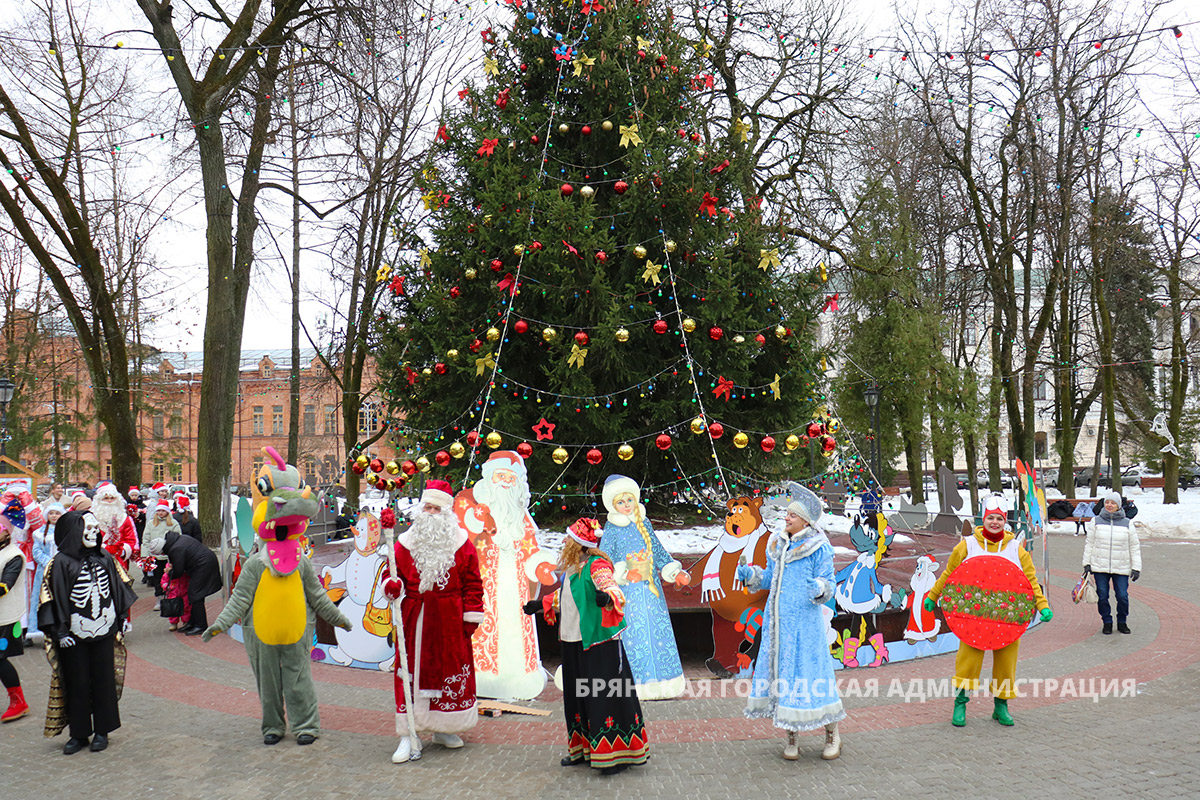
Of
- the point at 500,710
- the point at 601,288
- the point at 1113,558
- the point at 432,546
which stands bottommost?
the point at 500,710

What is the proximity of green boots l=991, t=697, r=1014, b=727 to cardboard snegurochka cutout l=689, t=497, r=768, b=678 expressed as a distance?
203cm

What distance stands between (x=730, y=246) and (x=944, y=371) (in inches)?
646

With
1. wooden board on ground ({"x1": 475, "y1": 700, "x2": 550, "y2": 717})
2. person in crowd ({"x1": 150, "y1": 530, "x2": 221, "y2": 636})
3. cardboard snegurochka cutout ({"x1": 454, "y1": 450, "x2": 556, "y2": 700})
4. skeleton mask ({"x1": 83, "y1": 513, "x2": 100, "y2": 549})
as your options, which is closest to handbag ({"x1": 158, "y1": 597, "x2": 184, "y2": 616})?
person in crowd ({"x1": 150, "y1": 530, "x2": 221, "y2": 636})

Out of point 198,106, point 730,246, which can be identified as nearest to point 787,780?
point 730,246

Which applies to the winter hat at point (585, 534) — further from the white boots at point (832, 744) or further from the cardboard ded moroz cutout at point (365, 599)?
the cardboard ded moroz cutout at point (365, 599)

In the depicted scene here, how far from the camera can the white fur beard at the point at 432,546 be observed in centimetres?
603

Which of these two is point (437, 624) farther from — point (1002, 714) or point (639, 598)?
point (1002, 714)

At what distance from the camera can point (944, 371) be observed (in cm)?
2506

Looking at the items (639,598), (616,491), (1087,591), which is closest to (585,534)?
(616,491)

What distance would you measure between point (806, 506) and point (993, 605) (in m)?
1.85

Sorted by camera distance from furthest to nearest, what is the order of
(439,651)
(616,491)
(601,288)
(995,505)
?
(601,288), (616,491), (995,505), (439,651)

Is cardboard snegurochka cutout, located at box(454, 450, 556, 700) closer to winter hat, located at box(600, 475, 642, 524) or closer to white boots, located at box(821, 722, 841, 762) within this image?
winter hat, located at box(600, 475, 642, 524)

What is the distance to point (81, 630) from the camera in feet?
20.3

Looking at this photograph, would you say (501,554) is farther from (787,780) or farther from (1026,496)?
(1026,496)
